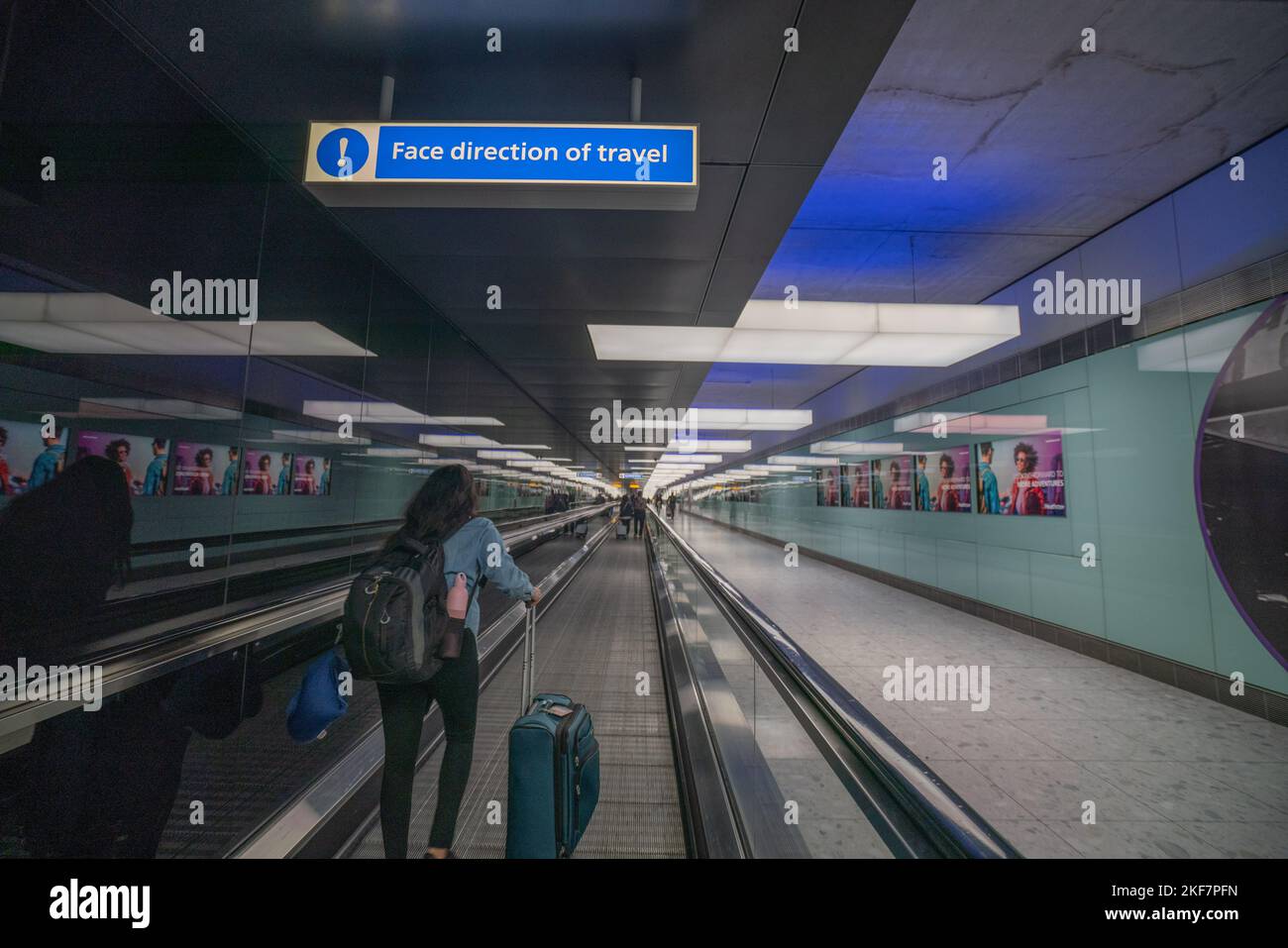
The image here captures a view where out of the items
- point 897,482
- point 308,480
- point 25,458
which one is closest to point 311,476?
point 308,480

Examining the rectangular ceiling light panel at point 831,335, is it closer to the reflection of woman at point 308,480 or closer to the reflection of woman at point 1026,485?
the reflection of woman at point 1026,485

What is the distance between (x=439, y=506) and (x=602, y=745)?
2.36 metres

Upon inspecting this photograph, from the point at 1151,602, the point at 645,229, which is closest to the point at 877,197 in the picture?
the point at 645,229

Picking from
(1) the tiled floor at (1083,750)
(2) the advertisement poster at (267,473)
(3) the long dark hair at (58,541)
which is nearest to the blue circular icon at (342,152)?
(3) the long dark hair at (58,541)

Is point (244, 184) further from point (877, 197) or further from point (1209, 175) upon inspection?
point (1209, 175)

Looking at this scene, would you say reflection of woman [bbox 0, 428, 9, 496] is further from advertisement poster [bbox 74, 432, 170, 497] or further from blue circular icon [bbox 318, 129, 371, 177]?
blue circular icon [bbox 318, 129, 371, 177]

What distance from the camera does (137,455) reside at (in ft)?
8.29

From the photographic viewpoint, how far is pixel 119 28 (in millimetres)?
2264

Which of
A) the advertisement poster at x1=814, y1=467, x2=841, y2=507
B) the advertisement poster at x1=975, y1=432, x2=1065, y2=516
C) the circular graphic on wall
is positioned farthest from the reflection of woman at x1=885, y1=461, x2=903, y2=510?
the circular graphic on wall

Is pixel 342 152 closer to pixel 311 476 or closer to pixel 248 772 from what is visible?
pixel 311 476

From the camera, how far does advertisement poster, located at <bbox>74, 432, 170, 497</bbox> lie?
7.40 feet

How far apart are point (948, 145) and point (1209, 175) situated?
2.54 metres

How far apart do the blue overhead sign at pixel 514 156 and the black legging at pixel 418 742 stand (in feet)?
7.16

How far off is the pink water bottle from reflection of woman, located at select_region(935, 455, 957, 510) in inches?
311
